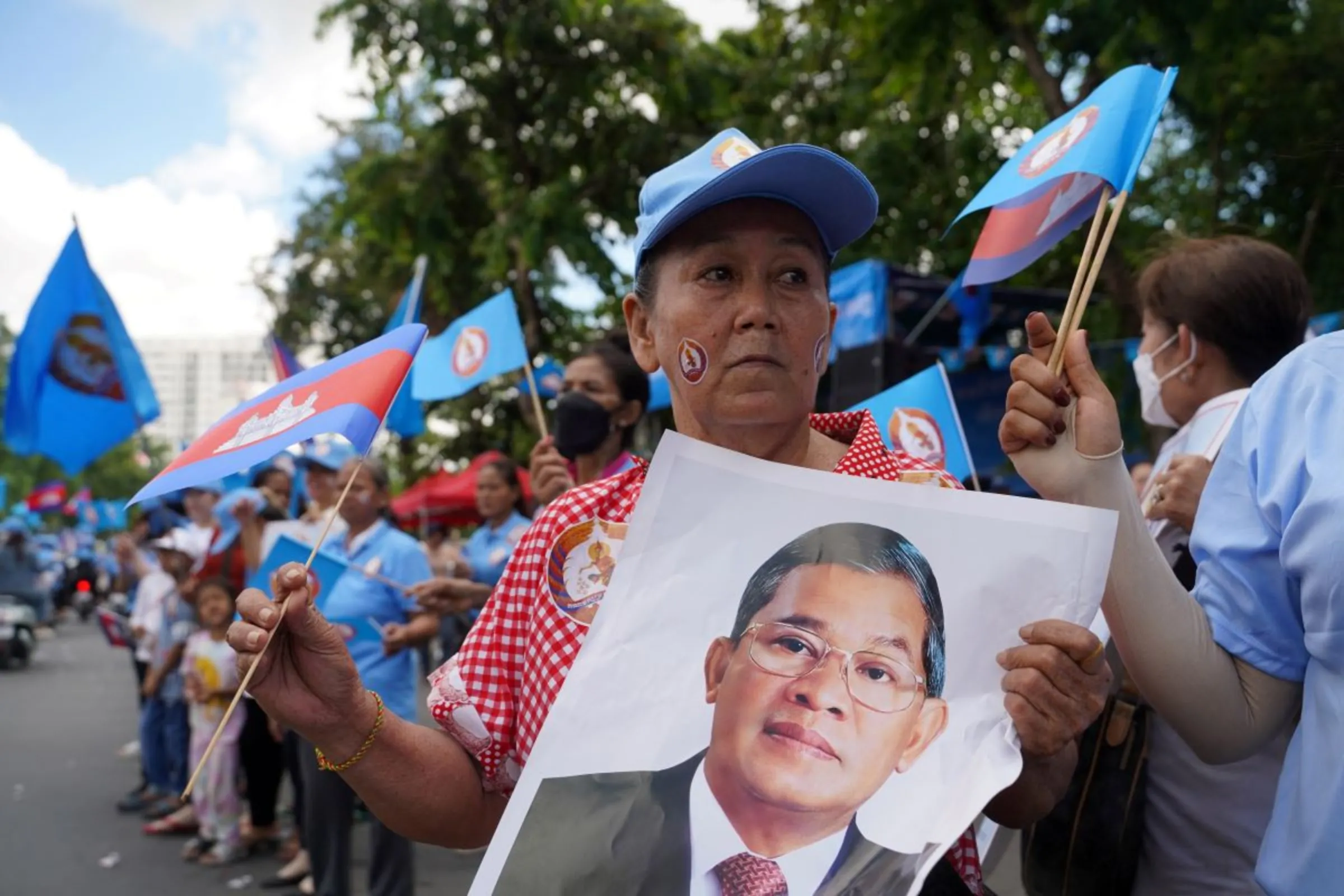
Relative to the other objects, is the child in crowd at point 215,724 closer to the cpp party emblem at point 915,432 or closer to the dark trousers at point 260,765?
the dark trousers at point 260,765

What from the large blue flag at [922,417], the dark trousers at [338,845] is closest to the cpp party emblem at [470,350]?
the dark trousers at [338,845]

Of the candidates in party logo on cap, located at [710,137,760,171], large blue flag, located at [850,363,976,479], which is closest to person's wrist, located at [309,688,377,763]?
party logo on cap, located at [710,137,760,171]

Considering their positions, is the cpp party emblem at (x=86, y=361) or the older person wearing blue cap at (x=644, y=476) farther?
the cpp party emblem at (x=86, y=361)

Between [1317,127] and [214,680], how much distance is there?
26.3 ft

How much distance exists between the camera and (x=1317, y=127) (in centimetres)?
794

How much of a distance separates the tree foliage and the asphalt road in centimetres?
561

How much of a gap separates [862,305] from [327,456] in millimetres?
3551

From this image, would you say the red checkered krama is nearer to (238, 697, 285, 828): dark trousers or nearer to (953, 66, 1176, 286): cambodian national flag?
(953, 66, 1176, 286): cambodian national flag

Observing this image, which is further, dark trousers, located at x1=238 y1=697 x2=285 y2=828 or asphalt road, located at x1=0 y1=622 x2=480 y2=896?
dark trousers, located at x1=238 y1=697 x2=285 y2=828

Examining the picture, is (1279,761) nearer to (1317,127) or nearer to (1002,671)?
(1002,671)

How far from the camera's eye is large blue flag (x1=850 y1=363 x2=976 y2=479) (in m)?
3.24

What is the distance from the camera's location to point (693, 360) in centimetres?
154

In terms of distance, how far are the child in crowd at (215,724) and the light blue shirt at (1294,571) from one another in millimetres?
5725

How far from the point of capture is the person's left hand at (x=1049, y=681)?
1.18m
